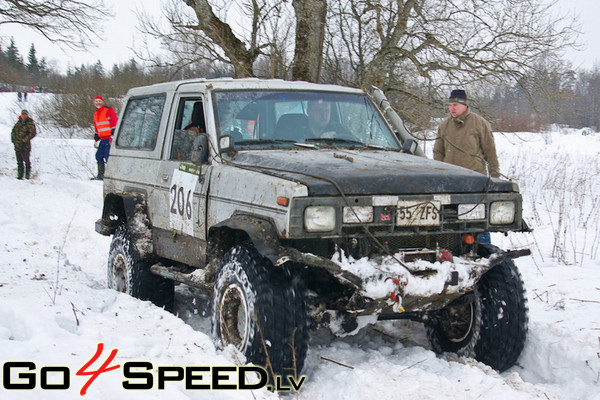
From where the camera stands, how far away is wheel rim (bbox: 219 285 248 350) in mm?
4176

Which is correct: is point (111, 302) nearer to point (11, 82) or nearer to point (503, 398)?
point (503, 398)

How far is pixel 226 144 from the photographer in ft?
15.3

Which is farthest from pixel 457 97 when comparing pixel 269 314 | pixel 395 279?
pixel 269 314

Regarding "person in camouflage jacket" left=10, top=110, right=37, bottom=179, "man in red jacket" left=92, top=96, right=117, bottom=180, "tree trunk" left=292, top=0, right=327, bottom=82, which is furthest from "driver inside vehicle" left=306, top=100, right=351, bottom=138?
"person in camouflage jacket" left=10, top=110, right=37, bottom=179

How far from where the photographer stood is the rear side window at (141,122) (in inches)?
230

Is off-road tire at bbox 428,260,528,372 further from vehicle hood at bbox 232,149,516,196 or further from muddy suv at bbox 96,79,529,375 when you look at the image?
vehicle hood at bbox 232,149,516,196

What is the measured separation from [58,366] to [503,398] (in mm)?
2471

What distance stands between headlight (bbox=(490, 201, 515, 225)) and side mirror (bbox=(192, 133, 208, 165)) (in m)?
2.12

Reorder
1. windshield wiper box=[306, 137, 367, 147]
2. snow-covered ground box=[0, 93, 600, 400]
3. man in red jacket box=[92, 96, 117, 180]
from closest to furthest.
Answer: snow-covered ground box=[0, 93, 600, 400] → windshield wiper box=[306, 137, 367, 147] → man in red jacket box=[92, 96, 117, 180]

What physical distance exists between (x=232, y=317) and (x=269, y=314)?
52 centimetres

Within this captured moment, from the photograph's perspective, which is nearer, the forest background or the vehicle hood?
the vehicle hood

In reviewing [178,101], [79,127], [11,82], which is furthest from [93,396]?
[79,127]

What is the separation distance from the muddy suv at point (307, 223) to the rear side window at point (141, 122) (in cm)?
3

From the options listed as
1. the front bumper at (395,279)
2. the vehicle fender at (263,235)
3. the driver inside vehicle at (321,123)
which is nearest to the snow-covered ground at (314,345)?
the front bumper at (395,279)
